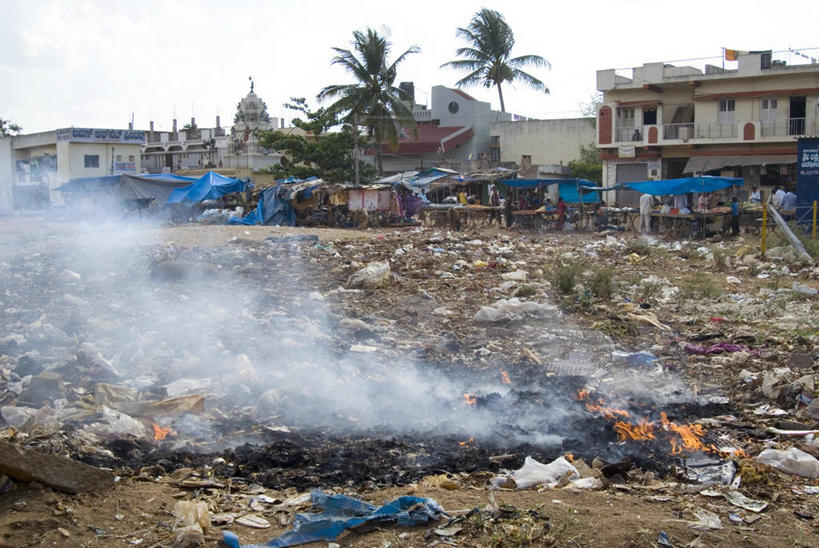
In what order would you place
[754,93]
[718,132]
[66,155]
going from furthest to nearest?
[66,155]
[718,132]
[754,93]

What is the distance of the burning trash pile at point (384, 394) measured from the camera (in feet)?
12.0

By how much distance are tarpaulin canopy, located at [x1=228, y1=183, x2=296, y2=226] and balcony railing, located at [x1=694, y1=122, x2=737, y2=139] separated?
15.2m

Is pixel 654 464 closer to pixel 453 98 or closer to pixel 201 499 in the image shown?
pixel 201 499

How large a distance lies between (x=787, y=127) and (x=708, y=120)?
8.55 ft

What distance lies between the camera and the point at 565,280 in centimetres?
934

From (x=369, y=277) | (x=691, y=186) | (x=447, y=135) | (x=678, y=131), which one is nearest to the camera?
(x=369, y=277)

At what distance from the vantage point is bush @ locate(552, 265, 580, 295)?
9.34m

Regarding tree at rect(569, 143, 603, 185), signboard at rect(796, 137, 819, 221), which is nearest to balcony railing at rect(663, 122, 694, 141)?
tree at rect(569, 143, 603, 185)

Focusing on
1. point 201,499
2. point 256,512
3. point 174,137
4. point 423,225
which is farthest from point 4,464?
point 174,137

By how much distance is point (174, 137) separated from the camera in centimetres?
4084

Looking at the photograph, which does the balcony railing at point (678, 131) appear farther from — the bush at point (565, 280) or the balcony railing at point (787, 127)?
the bush at point (565, 280)

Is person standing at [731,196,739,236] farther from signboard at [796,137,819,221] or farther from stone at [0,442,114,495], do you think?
stone at [0,442,114,495]

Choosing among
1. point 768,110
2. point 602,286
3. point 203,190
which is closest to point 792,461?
point 602,286

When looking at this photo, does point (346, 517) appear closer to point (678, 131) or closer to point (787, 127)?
point (787, 127)
